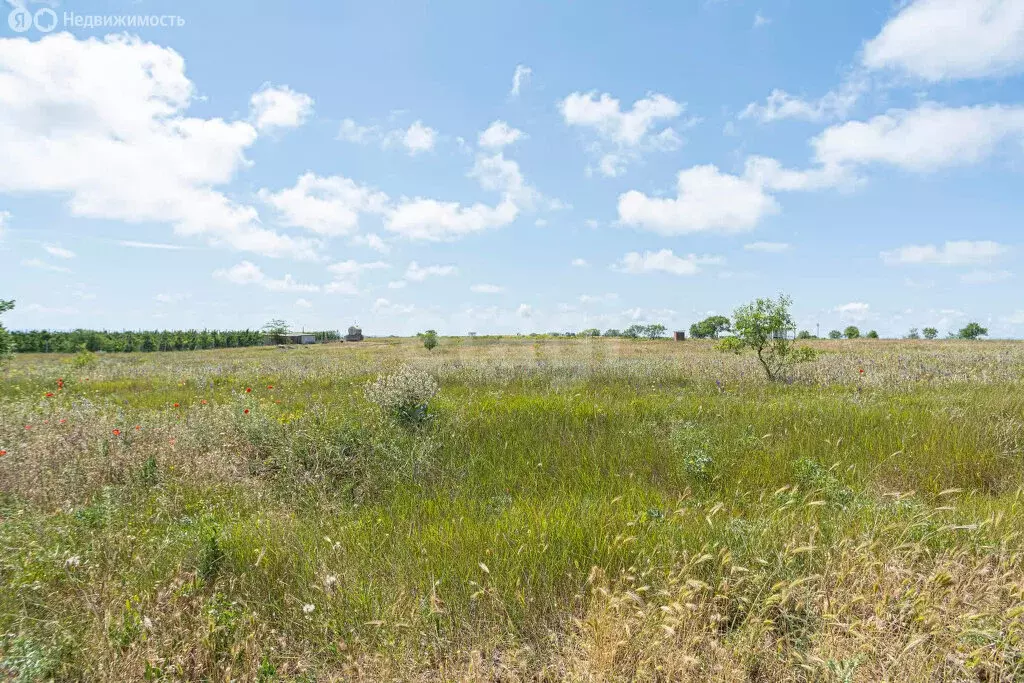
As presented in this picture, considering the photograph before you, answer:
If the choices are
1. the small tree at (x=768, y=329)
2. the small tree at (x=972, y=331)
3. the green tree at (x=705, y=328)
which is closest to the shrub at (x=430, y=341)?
the small tree at (x=768, y=329)

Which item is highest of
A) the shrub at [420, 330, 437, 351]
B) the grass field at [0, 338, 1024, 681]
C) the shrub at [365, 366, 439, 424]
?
the shrub at [420, 330, 437, 351]

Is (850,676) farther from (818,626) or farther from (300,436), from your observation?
(300,436)

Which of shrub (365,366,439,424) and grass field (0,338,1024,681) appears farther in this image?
shrub (365,366,439,424)

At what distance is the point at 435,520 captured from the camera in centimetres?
424

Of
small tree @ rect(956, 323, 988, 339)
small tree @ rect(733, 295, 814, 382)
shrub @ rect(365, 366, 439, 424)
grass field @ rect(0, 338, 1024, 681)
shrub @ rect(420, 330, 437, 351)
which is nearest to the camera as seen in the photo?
grass field @ rect(0, 338, 1024, 681)

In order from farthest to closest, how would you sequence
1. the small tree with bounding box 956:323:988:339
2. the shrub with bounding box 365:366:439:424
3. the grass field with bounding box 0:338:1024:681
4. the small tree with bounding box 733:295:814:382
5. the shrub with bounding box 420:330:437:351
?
the small tree with bounding box 956:323:988:339, the shrub with bounding box 420:330:437:351, the small tree with bounding box 733:295:814:382, the shrub with bounding box 365:366:439:424, the grass field with bounding box 0:338:1024:681

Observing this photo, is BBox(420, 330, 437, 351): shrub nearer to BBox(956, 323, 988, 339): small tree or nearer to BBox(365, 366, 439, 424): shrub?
BBox(365, 366, 439, 424): shrub

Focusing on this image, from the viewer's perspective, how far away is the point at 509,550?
10.6ft

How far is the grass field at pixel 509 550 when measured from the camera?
100 inches

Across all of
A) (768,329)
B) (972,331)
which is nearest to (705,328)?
(972,331)

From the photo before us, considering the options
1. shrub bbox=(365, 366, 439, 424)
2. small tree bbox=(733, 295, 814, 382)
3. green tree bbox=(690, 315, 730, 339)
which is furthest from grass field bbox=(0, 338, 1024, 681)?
green tree bbox=(690, 315, 730, 339)

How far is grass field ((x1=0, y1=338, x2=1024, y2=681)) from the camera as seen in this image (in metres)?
2.55

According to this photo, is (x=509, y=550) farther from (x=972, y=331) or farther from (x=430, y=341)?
(x=972, y=331)

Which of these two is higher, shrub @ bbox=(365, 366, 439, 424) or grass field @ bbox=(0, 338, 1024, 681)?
shrub @ bbox=(365, 366, 439, 424)
